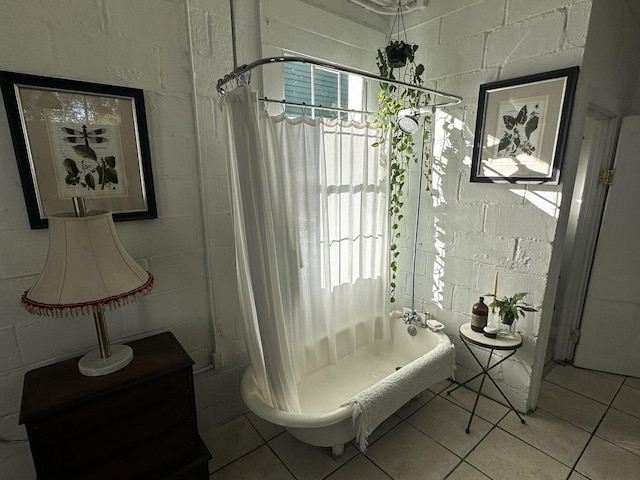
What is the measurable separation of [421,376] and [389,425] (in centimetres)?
40

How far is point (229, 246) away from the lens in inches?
69.0

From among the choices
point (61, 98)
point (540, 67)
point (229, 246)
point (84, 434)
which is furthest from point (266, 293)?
point (540, 67)

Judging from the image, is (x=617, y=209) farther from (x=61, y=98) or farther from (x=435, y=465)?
(x=61, y=98)

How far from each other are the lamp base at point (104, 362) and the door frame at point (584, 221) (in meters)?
2.82

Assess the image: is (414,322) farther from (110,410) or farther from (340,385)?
(110,410)

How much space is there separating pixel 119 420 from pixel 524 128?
2348 millimetres

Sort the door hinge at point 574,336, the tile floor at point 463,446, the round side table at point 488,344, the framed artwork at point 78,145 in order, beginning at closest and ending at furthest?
the framed artwork at point 78,145 → the tile floor at point 463,446 → the round side table at point 488,344 → the door hinge at point 574,336

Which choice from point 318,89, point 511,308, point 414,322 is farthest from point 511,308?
point 318,89

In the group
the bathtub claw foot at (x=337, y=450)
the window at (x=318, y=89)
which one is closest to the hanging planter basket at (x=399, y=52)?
the window at (x=318, y=89)

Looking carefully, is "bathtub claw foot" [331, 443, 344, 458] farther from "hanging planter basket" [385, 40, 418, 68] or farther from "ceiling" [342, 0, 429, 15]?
"ceiling" [342, 0, 429, 15]

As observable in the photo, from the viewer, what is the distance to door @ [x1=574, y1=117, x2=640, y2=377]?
2117mm

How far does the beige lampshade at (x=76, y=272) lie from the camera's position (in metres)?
1.03

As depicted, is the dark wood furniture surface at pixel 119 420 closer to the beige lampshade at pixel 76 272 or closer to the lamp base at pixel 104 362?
the lamp base at pixel 104 362

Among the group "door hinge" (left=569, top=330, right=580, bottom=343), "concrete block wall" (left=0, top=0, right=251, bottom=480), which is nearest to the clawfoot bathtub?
"concrete block wall" (left=0, top=0, right=251, bottom=480)
